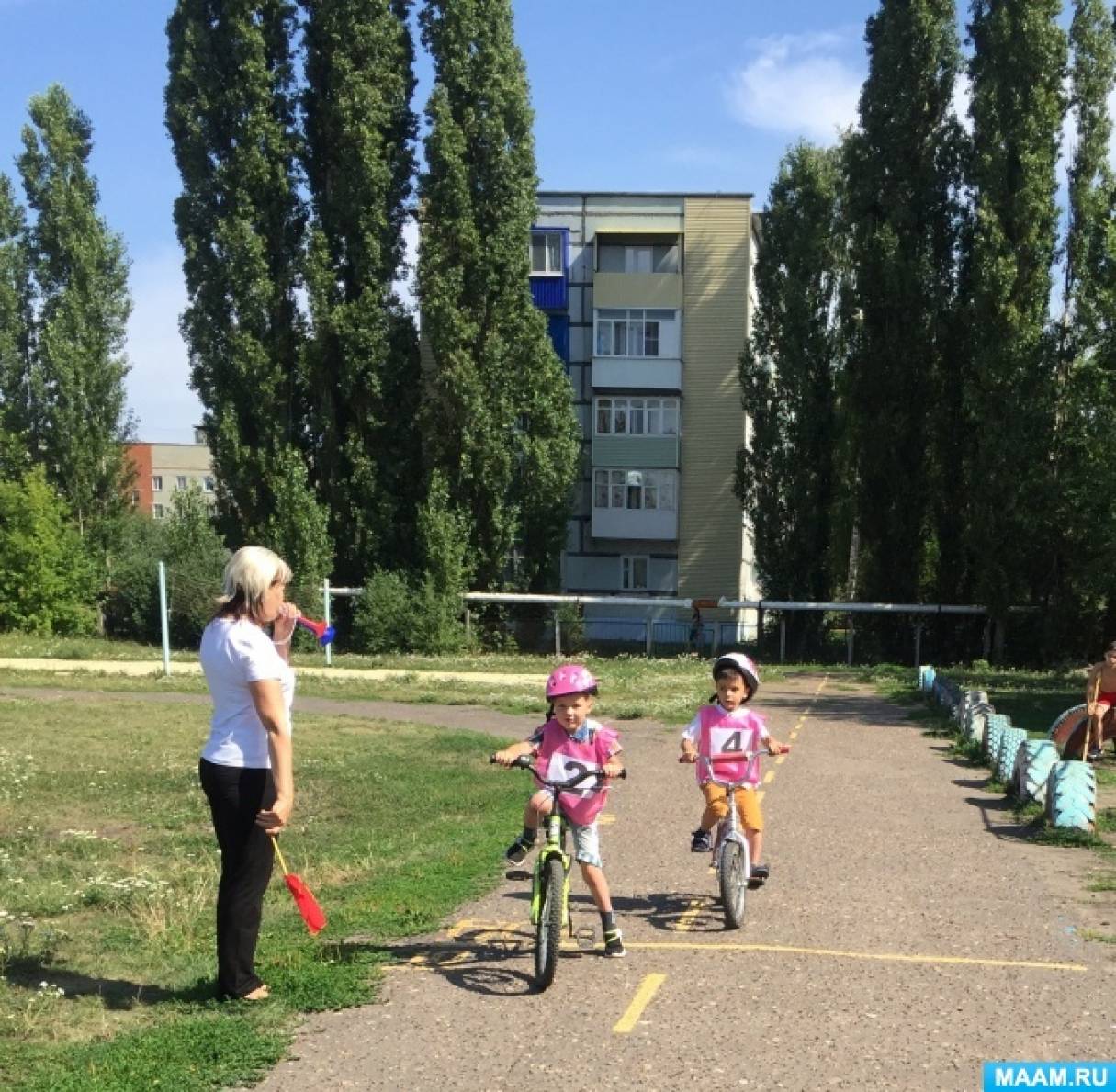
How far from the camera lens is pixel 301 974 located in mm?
5895

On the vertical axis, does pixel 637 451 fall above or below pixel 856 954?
above

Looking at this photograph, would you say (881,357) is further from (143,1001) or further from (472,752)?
(143,1001)

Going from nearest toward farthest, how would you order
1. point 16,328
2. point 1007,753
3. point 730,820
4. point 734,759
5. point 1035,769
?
point 730,820 < point 734,759 < point 1035,769 < point 1007,753 < point 16,328

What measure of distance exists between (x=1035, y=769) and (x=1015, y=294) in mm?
24641

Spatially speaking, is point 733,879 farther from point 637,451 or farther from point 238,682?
point 637,451

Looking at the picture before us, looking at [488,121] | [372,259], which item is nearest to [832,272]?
[488,121]

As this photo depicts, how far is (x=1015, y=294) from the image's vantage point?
3291cm

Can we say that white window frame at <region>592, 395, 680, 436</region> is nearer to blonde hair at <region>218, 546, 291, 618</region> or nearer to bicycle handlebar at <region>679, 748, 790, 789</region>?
bicycle handlebar at <region>679, 748, 790, 789</region>

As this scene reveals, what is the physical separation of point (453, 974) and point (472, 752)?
898 cm

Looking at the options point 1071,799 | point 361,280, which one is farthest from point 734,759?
point 361,280

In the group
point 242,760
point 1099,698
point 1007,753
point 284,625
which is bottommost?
point 1007,753

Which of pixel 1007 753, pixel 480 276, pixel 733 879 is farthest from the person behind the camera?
pixel 480 276

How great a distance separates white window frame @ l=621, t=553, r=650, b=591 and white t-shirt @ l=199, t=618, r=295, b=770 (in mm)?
39274

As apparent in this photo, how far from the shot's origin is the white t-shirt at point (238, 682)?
537cm
